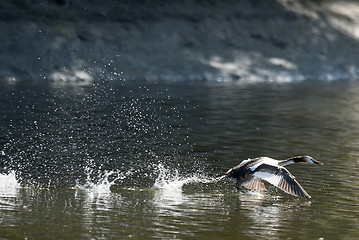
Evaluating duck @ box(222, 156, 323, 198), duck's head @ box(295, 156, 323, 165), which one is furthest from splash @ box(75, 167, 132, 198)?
duck's head @ box(295, 156, 323, 165)

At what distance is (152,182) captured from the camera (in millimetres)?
12039

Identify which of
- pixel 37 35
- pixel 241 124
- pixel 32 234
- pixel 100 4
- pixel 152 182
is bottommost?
pixel 32 234

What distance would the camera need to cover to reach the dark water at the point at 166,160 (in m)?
9.27

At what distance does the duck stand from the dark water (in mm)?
247

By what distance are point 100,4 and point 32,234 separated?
24.8m

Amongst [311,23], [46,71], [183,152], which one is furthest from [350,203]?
[311,23]

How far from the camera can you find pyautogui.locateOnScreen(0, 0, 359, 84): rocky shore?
2900cm

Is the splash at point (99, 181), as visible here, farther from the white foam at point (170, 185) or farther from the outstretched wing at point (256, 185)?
the outstretched wing at point (256, 185)

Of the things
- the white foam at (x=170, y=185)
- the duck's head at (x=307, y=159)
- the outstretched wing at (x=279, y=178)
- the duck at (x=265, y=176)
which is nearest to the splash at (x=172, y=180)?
the white foam at (x=170, y=185)

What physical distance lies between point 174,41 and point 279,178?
824 inches

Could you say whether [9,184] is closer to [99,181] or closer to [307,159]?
[99,181]

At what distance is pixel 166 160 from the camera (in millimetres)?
14125

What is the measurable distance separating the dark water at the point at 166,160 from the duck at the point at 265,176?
247 mm

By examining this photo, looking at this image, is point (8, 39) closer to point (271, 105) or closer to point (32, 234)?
point (271, 105)
